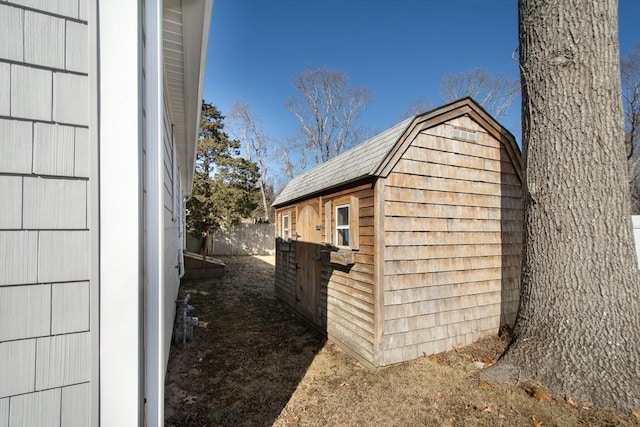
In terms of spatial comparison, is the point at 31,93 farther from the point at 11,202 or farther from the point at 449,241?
the point at 449,241

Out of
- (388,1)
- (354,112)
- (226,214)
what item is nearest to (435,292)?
(388,1)

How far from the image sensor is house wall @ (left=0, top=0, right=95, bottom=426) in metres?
1.24

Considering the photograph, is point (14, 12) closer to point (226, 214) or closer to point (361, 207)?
point (361, 207)

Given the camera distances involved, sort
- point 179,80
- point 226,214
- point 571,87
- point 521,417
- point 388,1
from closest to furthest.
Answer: point 521,417
point 571,87
point 179,80
point 388,1
point 226,214

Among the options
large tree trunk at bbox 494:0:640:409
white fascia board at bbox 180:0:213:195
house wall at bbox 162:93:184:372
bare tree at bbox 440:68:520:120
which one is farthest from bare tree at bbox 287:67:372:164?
large tree trunk at bbox 494:0:640:409

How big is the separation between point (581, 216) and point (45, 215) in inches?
177

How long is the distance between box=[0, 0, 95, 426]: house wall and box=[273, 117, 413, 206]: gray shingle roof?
10.8 feet

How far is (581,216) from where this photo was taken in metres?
3.20

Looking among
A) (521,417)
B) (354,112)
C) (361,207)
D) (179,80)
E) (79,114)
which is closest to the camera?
(79,114)

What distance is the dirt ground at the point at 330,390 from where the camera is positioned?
9.69 ft

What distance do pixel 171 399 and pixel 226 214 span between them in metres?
13.6

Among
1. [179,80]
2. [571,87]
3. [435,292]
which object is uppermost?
[179,80]

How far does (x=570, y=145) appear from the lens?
10.7ft

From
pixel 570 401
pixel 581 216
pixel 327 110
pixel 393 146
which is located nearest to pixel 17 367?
pixel 393 146
